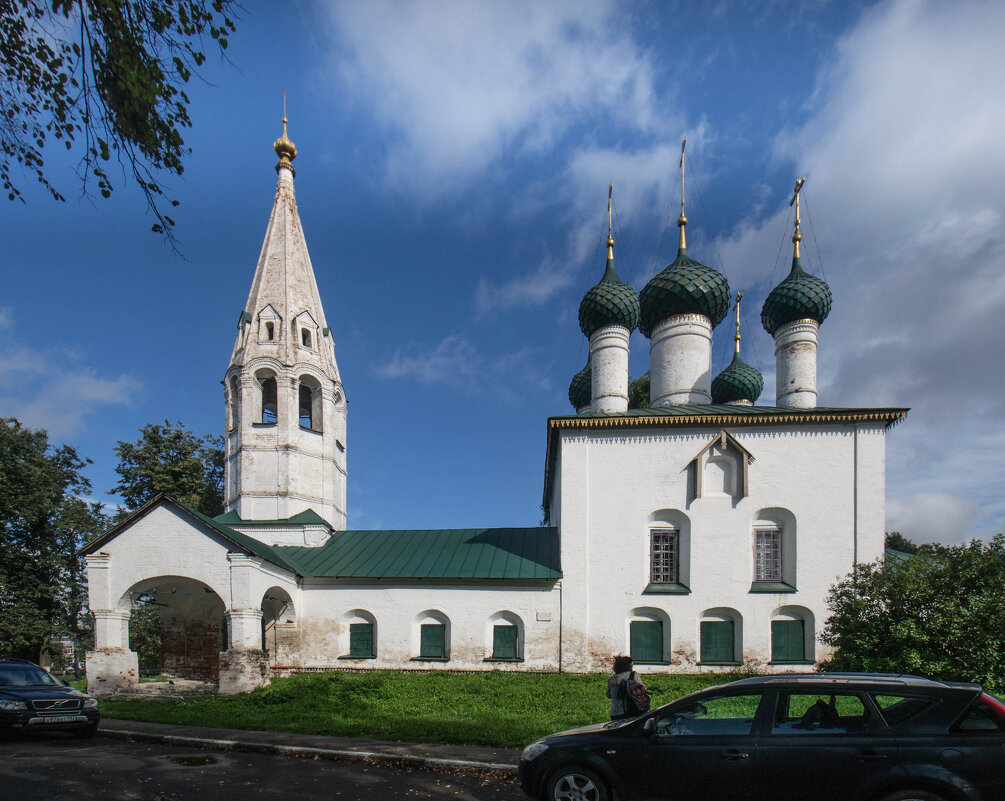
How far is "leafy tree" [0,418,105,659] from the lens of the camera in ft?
77.3

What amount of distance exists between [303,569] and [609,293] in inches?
507

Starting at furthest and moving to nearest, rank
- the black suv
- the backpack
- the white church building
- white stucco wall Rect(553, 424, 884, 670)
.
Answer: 1. white stucco wall Rect(553, 424, 884, 670)
2. the white church building
3. the black suv
4. the backpack

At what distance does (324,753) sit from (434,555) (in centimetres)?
1043

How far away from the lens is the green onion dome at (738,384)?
26.7m

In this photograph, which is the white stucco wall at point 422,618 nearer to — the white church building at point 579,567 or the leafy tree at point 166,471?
the white church building at point 579,567

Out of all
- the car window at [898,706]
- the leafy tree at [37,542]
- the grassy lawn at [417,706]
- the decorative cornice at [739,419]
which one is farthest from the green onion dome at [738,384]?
the leafy tree at [37,542]

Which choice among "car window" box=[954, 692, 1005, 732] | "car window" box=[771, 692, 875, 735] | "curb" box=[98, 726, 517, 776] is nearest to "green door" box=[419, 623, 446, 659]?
"curb" box=[98, 726, 517, 776]

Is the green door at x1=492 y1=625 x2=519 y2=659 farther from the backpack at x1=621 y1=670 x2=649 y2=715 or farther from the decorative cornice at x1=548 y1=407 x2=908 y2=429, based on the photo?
the backpack at x1=621 y1=670 x2=649 y2=715

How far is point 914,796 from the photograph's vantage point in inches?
196

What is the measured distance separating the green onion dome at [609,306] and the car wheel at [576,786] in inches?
663

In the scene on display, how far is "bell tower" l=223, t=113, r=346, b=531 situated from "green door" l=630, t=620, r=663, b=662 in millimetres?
10388

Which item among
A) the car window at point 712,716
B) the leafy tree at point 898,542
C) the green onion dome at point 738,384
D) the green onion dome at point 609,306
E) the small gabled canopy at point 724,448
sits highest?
the green onion dome at point 609,306

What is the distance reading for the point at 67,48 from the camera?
5801 millimetres

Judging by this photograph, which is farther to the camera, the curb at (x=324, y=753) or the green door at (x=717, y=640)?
the green door at (x=717, y=640)
